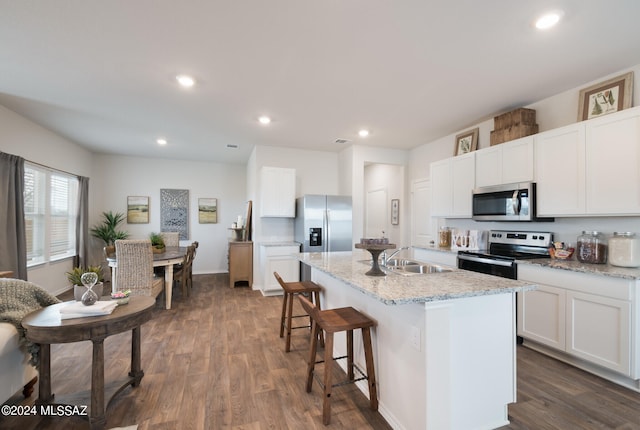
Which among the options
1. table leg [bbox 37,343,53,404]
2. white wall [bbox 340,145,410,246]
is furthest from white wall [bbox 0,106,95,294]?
white wall [bbox 340,145,410,246]

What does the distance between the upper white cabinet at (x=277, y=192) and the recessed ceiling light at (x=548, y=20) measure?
3818 mm

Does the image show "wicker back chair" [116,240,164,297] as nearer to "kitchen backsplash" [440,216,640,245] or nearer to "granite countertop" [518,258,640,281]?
"granite countertop" [518,258,640,281]

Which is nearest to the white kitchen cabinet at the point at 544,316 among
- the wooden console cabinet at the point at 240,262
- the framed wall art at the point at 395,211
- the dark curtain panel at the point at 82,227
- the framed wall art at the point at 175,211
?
the framed wall art at the point at 395,211

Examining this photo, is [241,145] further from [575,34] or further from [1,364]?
[575,34]

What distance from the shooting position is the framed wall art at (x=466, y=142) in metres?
3.99

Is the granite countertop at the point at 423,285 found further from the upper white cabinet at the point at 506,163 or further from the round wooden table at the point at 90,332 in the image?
the upper white cabinet at the point at 506,163

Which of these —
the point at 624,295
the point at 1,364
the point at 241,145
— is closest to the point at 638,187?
the point at 624,295

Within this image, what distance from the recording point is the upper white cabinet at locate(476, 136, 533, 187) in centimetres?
307

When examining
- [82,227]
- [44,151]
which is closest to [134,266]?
[44,151]

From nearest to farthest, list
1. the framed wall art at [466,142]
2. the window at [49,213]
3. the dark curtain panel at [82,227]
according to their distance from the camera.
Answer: the framed wall art at [466,142] < the window at [49,213] < the dark curtain panel at [82,227]

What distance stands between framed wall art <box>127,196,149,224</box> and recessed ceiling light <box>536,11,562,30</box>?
23.3ft

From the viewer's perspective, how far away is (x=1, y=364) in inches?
68.1

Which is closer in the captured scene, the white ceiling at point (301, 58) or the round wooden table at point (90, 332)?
the round wooden table at point (90, 332)

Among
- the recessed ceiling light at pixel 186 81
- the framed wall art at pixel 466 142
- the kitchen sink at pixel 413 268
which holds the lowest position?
the kitchen sink at pixel 413 268
